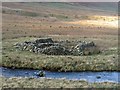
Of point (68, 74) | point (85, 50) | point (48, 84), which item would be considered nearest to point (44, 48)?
point (85, 50)

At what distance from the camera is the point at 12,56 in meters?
46.2

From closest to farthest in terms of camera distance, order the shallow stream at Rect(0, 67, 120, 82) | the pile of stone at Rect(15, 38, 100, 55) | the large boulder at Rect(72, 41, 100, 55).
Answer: the shallow stream at Rect(0, 67, 120, 82)
the pile of stone at Rect(15, 38, 100, 55)
the large boulder at Rect(72, 41, 100, 55)

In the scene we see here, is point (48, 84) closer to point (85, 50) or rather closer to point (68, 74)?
point (68, 74)

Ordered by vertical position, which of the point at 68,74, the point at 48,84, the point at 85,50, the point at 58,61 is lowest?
the point at 68,74

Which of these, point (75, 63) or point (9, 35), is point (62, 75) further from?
point (9, 35)

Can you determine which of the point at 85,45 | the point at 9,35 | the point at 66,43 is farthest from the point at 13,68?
the point at 9,35

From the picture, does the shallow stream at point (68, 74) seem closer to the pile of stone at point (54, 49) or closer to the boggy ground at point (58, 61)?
the boggy ground at point (58, 61)

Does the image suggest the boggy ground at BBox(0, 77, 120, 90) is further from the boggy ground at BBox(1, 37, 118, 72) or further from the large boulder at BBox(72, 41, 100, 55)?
the large boulder at BBox(72, 41, 100, 55)

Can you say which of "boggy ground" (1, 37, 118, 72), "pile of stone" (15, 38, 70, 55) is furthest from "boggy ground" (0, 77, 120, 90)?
"pile of stone" (15, 38, 70, 55)

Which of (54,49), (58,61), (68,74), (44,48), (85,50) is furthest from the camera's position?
(85,50)

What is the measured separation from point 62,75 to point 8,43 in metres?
20.6

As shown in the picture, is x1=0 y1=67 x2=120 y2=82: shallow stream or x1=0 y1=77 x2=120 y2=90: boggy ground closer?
x1=0 y1=77 x2=120 y2=90: boggy ground

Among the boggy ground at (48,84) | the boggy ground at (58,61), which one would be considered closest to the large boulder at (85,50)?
the boggy ground at (58,61)

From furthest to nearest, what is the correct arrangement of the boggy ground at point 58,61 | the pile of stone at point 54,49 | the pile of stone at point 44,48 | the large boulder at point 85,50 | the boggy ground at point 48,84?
1. the large boulder at point 85,50
2. the pile of stone at point 54,49
3. the pile of stone at point 44,48
4. the boggy ground at point 58,61
5. the boggy ground at point 48,84
